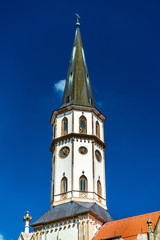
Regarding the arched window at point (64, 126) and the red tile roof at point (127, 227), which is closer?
the red tile roof at point (127, 227)

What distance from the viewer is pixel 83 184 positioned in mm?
44062

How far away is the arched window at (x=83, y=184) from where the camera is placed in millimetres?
43781

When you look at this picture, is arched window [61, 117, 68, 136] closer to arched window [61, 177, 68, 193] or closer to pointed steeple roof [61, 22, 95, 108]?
pointed steeple roof [61, 22, 95, 108]

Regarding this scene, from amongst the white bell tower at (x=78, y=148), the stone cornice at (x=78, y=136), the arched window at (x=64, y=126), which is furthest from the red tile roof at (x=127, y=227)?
the arched window at (x=64, y=126)

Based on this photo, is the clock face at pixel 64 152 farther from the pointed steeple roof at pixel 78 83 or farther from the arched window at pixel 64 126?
the pointed steeple roof at pixel 78 83

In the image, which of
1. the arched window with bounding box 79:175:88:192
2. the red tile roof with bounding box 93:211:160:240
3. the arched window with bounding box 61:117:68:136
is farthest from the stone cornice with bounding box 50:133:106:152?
the red tile roof with bounding box 93:211:160:240

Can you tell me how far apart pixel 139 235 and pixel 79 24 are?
107 feet

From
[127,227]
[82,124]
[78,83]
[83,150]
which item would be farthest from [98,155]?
[127,227]

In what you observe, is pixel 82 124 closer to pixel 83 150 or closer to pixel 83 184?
pixel 83 150

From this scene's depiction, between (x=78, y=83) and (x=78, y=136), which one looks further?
(x=78, y=83)

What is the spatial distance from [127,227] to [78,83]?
19615 millimetres

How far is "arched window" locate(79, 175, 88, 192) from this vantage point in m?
43.8

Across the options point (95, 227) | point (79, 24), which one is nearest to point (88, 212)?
point (95, 227)

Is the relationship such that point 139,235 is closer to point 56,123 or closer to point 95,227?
point 95,227
